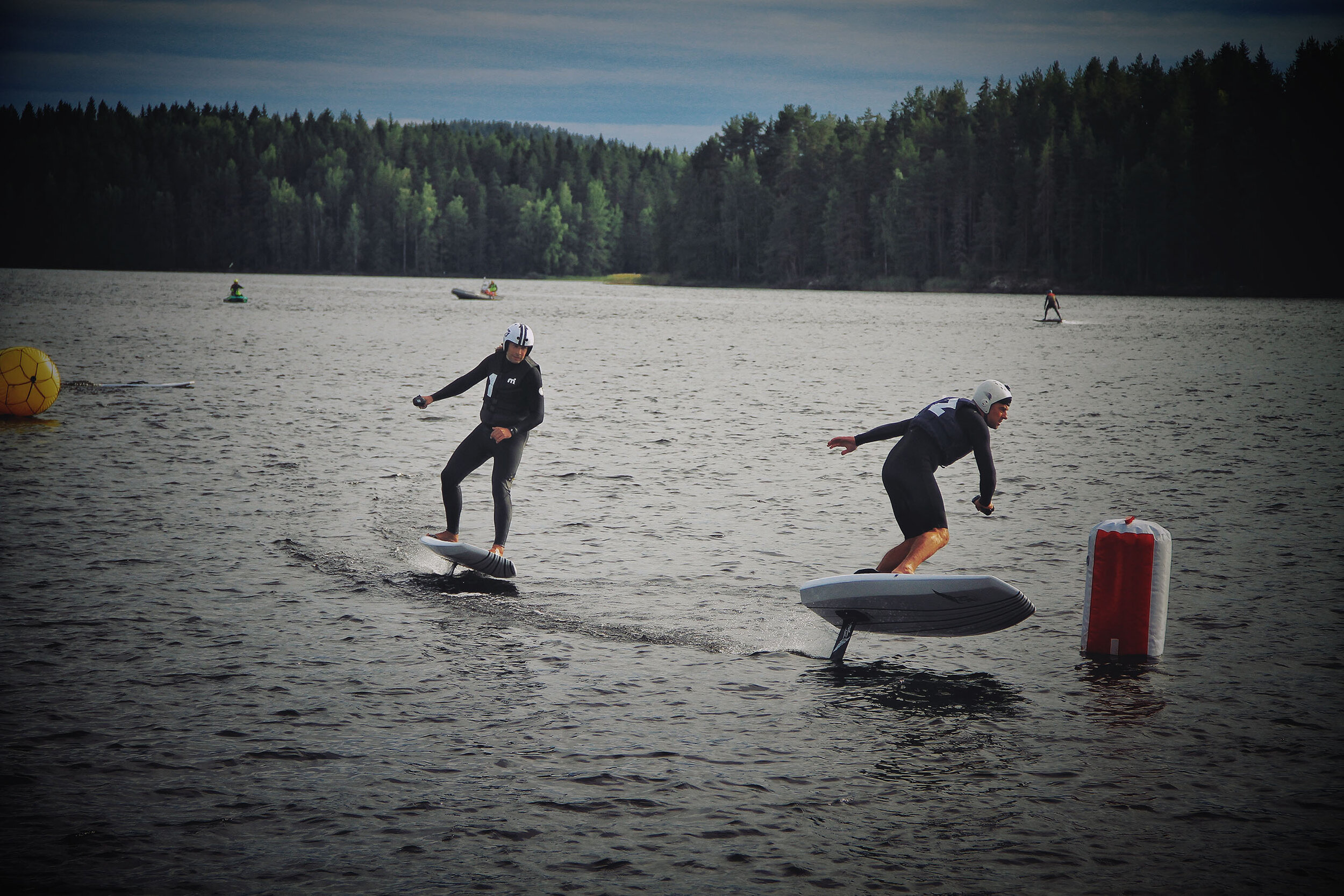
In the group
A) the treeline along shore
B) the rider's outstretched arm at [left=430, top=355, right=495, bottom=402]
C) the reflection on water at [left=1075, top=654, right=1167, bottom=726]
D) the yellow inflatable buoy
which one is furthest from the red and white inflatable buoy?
the treeline along shore

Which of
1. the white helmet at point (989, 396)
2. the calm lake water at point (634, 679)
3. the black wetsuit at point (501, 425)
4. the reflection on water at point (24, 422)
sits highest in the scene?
the white helmet at point (989, 396)

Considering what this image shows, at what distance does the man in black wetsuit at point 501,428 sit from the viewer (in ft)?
34.3

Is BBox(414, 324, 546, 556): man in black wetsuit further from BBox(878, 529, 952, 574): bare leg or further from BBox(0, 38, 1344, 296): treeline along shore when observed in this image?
BBox(0, 38, 1344, 296): treeline along shore

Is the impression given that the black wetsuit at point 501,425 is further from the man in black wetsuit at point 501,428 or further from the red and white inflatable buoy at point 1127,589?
the red and white inflatable buoy at point 1127,589

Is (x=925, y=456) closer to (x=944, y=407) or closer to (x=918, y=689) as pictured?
(x=944, y=407)

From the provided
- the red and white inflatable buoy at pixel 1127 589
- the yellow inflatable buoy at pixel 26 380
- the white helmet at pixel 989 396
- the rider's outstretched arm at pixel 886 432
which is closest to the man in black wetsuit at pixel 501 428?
the rider's outstretched arm at pixel 886 432

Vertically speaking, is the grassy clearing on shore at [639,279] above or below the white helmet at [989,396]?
above

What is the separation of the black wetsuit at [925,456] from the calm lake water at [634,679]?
0.93 metres

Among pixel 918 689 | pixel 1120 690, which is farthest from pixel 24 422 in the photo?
pixel 1120 690

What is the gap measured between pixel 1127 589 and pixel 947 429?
5.34ft

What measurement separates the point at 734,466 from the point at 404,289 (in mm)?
110526

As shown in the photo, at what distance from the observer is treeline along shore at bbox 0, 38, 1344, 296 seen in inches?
4341

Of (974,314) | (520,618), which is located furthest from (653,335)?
(520,618)

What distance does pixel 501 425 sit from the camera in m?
10.6
